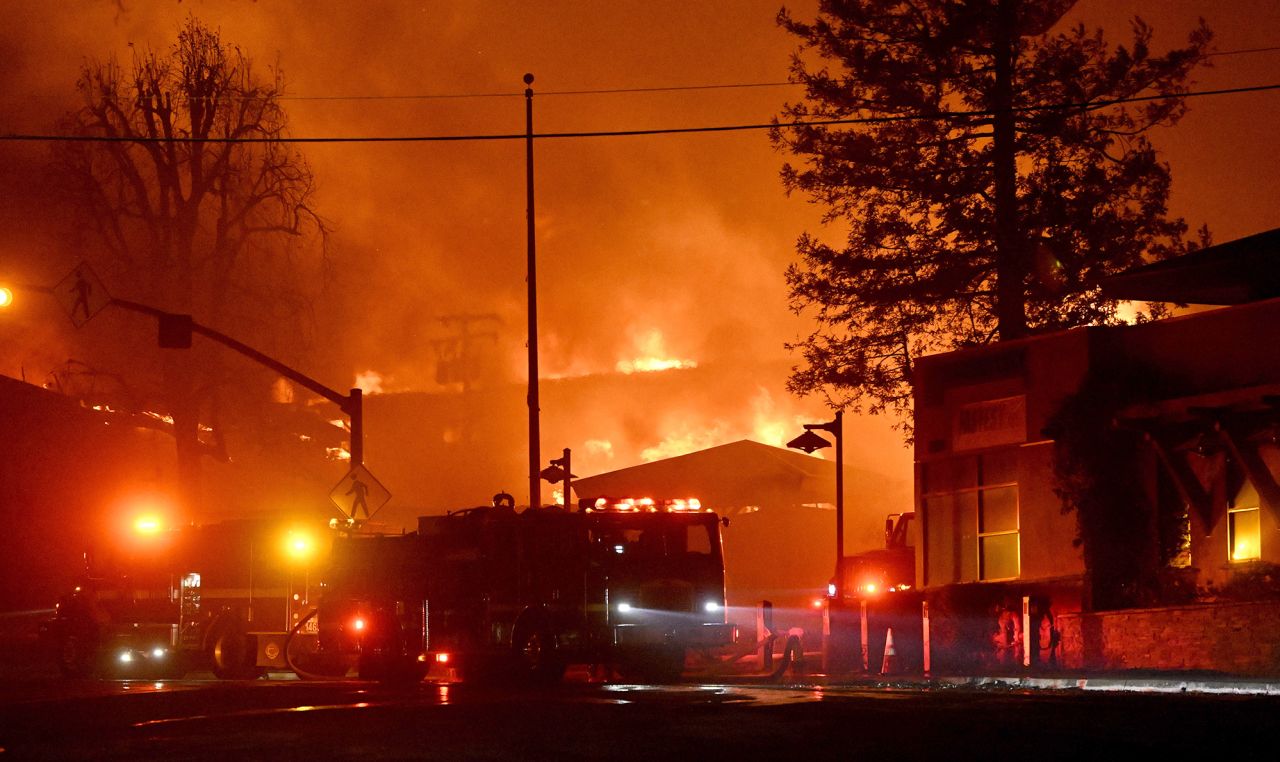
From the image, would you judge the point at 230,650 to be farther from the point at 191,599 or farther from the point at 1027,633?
the point at 1027,633

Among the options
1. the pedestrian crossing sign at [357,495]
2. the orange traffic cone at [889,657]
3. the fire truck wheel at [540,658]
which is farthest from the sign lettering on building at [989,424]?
the pedestrian crossing sign at [357,495]

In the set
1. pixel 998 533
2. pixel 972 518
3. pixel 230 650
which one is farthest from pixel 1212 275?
pixel 230 650

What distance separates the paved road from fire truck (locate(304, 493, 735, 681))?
336 centimetres

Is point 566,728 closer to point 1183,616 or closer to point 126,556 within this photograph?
point 1183,616

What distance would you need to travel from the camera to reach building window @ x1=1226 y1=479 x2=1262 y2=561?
2336cm

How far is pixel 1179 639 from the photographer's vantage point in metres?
22.2

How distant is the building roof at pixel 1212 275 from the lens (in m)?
25.4

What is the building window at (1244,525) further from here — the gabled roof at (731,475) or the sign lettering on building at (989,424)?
the gabled roof at (731,475)

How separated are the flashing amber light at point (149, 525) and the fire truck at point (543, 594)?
15.7 ft

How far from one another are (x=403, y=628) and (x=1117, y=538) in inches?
416

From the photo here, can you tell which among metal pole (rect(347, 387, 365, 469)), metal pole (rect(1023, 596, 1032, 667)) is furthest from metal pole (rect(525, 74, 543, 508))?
metal pole (rect(1023, 596, 1032, 667))

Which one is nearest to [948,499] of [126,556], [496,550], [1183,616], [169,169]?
[1183,616]

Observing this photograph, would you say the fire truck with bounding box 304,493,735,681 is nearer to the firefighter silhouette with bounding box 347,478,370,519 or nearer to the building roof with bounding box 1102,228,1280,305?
the firefighter silhouette with bounding box 347,478,370,519

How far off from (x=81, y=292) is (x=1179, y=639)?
17009 mm
